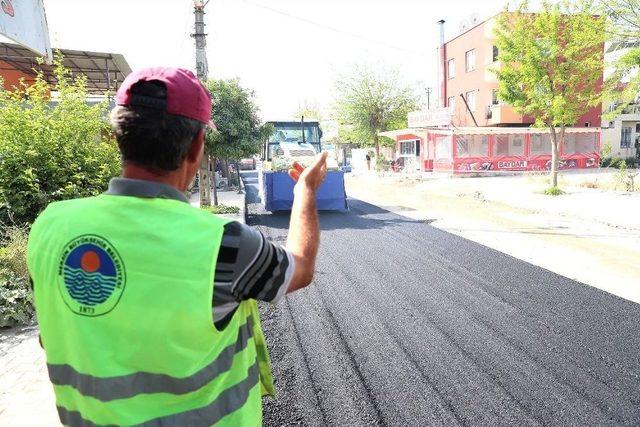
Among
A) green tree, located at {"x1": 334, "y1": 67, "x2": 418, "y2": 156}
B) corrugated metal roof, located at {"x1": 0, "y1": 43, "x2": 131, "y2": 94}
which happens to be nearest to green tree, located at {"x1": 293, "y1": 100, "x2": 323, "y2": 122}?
green tree, located at {"x1": 334, "y1": 67, "x2": 418, "y2": 156}

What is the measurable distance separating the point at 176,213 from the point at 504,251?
761cm

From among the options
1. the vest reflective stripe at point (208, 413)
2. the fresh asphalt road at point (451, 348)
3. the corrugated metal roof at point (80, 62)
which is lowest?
the fresh asphalt road at point (451, 348)

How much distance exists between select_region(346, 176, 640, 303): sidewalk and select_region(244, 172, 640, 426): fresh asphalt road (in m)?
0.74

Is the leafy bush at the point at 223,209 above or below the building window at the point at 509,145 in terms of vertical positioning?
below

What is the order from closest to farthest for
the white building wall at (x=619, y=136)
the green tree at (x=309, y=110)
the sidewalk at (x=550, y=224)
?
the sidewalk at (x=550, y=224)
the white building wall at (x=619, y=136)
the green tree at (x=309, y=110)

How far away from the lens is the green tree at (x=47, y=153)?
659 cm

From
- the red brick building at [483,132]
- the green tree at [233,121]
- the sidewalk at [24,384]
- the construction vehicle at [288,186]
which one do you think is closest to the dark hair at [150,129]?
the sidewalk at [24,384]

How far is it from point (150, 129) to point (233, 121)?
11467 millimetres

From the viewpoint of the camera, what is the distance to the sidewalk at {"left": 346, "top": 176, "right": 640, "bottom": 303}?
6.89 meters

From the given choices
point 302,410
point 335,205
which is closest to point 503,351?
point 302,410

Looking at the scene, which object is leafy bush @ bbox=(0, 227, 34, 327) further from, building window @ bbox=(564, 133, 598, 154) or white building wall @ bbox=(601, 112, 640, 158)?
white building wall @ bbox=(601, 112, 640, 158)

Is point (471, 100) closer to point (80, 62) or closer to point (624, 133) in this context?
point (624, 133)

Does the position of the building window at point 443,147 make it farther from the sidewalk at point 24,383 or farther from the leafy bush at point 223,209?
the sidewalk at point 24,383

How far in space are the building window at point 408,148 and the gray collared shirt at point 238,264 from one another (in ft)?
108
